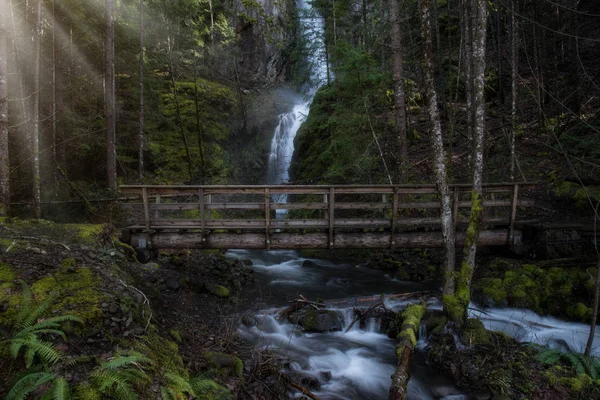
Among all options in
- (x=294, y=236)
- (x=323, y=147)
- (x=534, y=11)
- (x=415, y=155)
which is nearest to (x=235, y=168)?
(x=323, y=147)

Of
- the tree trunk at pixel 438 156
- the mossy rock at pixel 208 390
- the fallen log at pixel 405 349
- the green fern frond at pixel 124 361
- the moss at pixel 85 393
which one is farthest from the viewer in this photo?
the tree trunk at pixel 438 156

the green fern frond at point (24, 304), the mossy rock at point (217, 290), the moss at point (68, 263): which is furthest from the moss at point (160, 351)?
the mossy rock at point (217, 290)

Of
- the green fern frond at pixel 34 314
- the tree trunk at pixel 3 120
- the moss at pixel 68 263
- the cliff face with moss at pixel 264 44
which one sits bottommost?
the green fern frond at pixel 34 314

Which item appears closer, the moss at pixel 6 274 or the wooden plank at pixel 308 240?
the moss at pixel 6 274

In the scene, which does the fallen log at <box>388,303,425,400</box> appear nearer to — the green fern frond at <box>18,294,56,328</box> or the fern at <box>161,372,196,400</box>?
the fern at <box>161,372,196,400</box>

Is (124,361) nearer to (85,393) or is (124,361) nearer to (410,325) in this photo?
(85,393)

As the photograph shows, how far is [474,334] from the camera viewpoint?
616 cm

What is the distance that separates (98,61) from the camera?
15805mm

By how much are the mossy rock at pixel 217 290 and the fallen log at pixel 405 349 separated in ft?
14.8

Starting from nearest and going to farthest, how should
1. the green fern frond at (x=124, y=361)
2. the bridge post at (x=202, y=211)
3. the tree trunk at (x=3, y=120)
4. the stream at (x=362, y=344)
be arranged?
the green fern frond at (x=124, y=361) < the stream at (x=362, y=344) < the tree trunk at (x=3, y=120) < the bridge post at (x=202, y=211)

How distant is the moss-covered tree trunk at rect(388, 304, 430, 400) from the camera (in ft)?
14.5

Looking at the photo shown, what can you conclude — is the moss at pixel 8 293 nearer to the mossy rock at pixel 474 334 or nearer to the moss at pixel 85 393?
the moss at pixel 85 393

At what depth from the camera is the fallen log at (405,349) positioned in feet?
14.5

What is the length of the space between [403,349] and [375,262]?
285 inches
